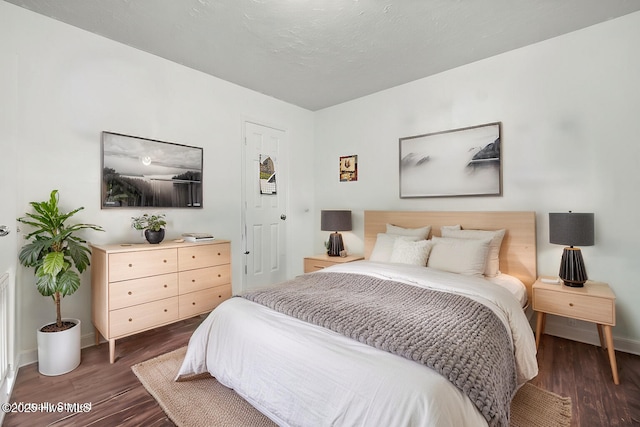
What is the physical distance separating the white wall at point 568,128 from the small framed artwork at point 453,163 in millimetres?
88

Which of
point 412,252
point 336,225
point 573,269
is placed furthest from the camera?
point 336,225

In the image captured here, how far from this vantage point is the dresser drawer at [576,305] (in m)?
2.09

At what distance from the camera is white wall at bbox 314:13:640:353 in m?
2.40

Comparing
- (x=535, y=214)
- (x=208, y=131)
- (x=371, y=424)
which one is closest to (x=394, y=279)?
(x=371, y=424)

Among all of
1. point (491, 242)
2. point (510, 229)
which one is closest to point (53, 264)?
point (491, 242)

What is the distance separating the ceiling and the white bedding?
6.58 feet

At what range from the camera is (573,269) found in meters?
2.35

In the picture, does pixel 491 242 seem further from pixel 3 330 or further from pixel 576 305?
pixel 3 330

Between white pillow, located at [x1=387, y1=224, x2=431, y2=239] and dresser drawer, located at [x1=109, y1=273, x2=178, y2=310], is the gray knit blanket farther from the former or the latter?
white pillow, located at [x1=387, y1=224, x2=431, y2=239]

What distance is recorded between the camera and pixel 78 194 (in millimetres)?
2498

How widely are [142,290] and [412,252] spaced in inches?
91.2

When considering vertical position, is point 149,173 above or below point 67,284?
above

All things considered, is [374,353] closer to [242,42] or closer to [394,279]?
[394,279]

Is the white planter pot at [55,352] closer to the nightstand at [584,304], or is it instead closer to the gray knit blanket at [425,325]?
the gray knit blanket at [425,325]
